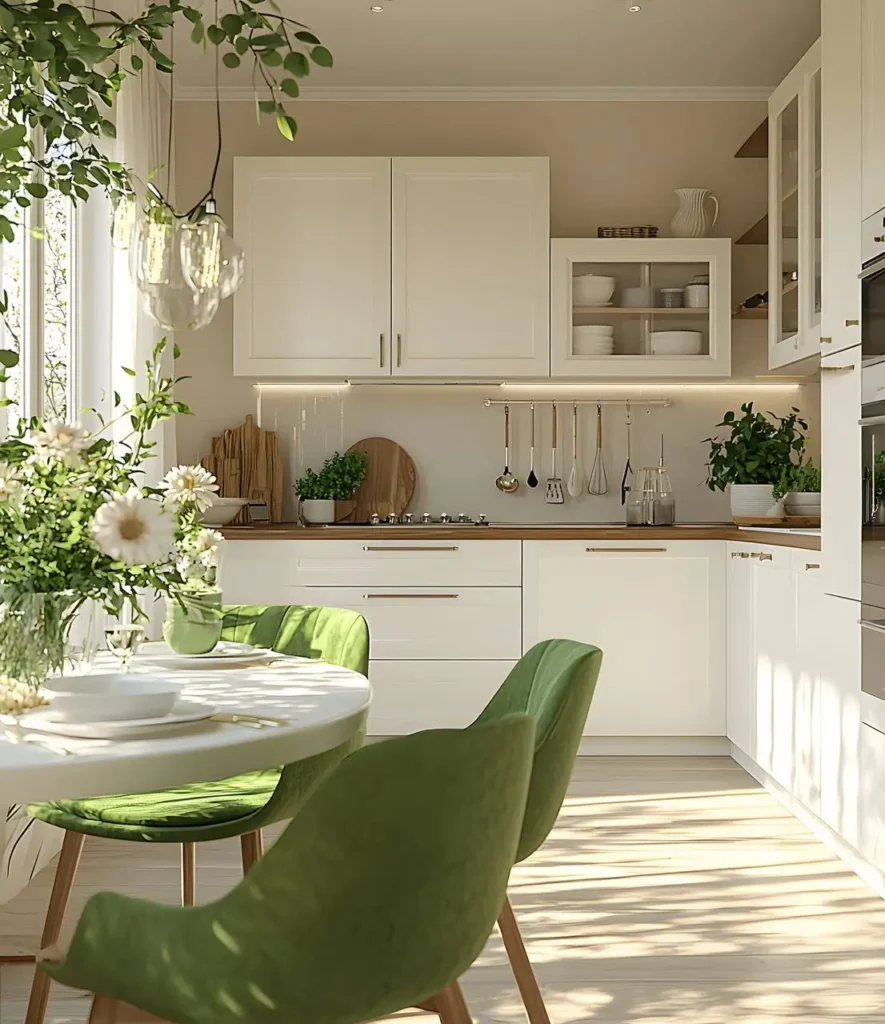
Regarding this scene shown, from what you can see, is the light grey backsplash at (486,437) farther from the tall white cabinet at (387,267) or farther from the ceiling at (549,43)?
the ceiling at (549,43)

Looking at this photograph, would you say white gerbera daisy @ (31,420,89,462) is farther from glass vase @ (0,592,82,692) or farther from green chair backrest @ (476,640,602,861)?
green chair backrest @ (476,640,602,861)

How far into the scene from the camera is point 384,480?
5172mm

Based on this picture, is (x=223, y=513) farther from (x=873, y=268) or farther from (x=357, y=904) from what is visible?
(x=357, y=904)

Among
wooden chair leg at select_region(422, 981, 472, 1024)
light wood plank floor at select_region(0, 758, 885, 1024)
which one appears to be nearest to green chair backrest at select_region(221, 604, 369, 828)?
light wood plank floor at select_region(0, 758, 885, 1024)

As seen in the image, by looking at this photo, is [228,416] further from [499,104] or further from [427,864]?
[427,864]

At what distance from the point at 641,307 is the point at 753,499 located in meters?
0.92

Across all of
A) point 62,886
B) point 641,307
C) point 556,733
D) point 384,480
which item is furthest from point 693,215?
point 62,886

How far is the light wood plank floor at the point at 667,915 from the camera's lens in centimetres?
237

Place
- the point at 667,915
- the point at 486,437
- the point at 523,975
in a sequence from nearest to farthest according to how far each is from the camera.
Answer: the point at 523,975 → the point at 667,915 → the point at 486,437

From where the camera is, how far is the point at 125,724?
1.44 m

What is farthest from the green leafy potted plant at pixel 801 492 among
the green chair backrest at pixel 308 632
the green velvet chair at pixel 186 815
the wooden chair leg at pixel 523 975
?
the wooden chair leg at pixel 523 975

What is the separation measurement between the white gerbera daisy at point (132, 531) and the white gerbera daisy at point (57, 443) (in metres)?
0.16

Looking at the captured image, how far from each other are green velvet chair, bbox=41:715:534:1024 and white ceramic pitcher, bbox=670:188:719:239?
13.5ft

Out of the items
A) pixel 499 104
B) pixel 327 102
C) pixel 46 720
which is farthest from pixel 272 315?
pixel 46 720
